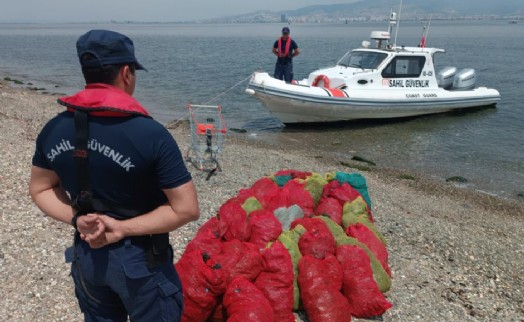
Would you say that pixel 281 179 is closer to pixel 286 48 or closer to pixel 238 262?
pixel 238 262

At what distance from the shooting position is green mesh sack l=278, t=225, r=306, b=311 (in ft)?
12.6

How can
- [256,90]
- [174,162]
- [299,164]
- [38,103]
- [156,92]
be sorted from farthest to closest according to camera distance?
[156,92], [38,103], [256,90], [299,164], [174,162]

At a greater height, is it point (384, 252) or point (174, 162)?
point (174, 162)

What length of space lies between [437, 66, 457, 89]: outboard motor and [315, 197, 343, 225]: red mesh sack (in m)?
13.3

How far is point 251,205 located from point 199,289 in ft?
5.14

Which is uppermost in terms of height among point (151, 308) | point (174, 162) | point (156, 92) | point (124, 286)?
point (174, 162)

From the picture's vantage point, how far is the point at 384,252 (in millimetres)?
4703

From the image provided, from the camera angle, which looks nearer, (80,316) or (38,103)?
(80,316)

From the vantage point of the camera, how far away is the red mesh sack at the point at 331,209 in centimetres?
509

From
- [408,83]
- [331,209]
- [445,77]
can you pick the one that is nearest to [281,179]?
[331,209]

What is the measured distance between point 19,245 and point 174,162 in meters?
→ 3.70

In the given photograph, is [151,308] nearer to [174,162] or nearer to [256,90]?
[174,162]

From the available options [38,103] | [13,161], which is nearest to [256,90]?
[13,161]

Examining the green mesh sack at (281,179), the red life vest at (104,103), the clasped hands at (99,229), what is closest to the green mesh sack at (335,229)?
the green mesh sack at (281,179)
